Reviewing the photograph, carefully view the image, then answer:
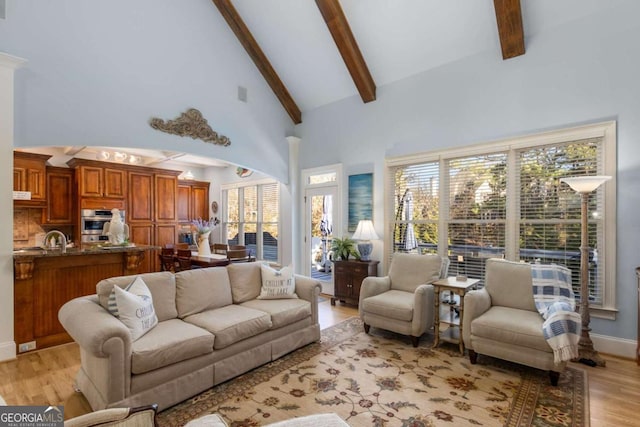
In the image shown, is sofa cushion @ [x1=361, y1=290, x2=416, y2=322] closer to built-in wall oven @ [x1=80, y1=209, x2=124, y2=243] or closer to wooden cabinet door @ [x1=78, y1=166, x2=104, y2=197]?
built-in wall oven @ [x1=80, y1=209, x2=124, y2=243]

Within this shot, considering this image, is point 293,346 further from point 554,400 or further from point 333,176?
point 333,176

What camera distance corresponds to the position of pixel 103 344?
2.03 metres

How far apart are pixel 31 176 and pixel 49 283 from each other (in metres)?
3.67

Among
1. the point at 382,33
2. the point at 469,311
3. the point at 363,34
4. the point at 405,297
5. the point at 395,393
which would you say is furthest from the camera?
the point at 363,34

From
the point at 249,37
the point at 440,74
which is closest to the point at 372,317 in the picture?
the point at 440,74

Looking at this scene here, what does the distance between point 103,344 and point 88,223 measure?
5268mm

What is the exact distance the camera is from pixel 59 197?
20.6 feet

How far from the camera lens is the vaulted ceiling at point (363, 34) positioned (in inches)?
151

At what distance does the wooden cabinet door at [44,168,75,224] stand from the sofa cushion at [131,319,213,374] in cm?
524

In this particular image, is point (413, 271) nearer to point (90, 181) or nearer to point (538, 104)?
point (538, 104)

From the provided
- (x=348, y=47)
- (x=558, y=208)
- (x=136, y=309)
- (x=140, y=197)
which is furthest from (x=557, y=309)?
(x=140, y=197)

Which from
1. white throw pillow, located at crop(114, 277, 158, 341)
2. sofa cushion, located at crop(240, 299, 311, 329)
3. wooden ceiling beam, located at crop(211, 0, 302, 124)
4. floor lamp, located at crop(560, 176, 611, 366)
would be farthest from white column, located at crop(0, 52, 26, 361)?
floor lamp, located at crop(560, 176, 611, 366)

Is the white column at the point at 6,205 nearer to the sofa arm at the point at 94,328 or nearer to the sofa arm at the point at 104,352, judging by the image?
the sofa arm at the point at 94,328

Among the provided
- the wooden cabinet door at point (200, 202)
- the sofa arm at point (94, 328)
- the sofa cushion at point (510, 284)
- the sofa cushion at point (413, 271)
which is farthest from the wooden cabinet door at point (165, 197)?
the sofa cushion at point (510, 284)
